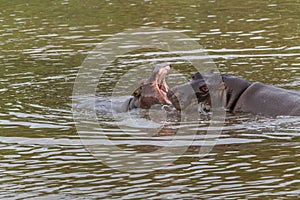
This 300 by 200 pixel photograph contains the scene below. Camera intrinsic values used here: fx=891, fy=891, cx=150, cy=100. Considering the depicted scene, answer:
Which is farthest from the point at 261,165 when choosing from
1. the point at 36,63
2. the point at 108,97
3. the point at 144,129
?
the point at 36,63

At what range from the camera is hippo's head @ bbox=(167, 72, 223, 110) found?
40.4ft

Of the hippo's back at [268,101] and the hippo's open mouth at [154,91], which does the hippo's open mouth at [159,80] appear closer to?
the hippo's open mouth at [154,91]

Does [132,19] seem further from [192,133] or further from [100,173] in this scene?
[100,173]

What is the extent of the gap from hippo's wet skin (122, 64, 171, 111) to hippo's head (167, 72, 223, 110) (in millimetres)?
272

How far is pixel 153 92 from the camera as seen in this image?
12617 mm

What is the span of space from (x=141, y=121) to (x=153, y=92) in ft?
2.44

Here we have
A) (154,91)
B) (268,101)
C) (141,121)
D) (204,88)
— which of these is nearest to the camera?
(268,101)

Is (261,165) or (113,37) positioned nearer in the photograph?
(261,165)

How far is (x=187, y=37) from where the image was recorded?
18016 millimetres

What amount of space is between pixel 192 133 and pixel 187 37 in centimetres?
720

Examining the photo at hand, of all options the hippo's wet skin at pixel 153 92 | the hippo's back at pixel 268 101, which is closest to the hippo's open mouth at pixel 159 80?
the hippo's wet skin at pixel 153 92

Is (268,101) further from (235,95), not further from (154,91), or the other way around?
(154,91)

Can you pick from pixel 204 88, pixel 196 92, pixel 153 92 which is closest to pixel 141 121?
pixel 153 92

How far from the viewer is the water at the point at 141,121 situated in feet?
29.1
